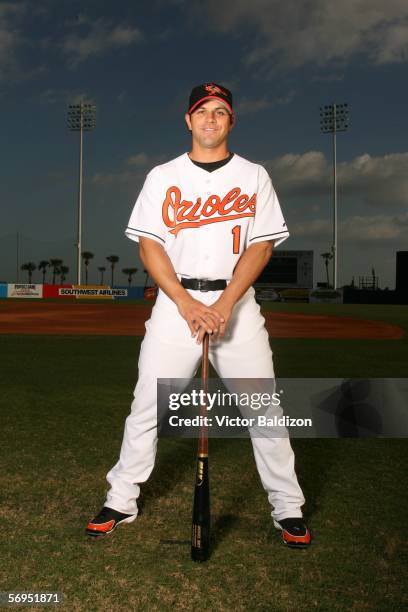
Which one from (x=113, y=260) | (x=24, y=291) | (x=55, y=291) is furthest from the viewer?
(x=113, y=260)

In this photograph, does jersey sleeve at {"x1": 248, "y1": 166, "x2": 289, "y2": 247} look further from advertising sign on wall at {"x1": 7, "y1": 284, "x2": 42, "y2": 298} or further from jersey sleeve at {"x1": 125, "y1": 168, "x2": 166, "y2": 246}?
advertising sign on wall at {"x1": 7, "y1": 284, "x2": 42, "y2": 298}

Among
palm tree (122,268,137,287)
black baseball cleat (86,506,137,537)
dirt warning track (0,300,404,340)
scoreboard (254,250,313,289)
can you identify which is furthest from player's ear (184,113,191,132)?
palm tree (122,268,137,287)

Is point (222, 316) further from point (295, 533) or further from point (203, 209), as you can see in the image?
point (295, 533)

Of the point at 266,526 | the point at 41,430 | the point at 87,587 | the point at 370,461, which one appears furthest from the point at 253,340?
the point at 41,430

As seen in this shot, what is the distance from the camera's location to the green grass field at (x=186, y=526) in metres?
2.35

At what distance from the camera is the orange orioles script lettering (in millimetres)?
2980

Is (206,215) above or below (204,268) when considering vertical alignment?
above

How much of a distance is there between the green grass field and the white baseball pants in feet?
0.71

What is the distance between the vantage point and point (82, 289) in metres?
40.0

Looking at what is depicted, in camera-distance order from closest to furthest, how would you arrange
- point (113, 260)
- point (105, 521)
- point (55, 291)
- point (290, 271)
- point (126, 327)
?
point (105, 521) < point (126, 327) < point (55, 291) < point (290, 271) < point (113, 260)

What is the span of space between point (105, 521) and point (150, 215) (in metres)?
1.56

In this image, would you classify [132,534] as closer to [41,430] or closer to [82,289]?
[41,430]

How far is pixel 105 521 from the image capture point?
2887mm

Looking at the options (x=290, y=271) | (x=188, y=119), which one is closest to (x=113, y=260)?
(x=290, y=271)
